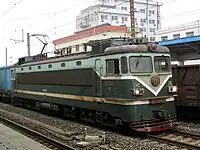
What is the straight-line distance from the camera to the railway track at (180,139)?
9.14m

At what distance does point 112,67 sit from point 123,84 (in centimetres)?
82

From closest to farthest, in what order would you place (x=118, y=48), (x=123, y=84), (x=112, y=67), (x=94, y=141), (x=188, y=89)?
(x=94, y=141)
(x=123, y=84)
(x=118, y=48)
(x=112, y=67)
(x=188, y=89)

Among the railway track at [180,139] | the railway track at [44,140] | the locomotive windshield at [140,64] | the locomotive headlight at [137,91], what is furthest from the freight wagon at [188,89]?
the railway track at [44,140]

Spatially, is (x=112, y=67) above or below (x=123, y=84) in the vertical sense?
above

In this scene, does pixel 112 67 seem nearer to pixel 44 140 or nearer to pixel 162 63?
pixel 162 63

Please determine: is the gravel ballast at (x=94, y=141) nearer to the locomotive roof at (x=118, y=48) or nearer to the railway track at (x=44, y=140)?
the railway track at (x=44, y=140)

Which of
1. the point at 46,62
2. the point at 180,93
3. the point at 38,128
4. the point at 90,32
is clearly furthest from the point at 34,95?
the point at 90,32

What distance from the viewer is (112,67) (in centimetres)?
1129

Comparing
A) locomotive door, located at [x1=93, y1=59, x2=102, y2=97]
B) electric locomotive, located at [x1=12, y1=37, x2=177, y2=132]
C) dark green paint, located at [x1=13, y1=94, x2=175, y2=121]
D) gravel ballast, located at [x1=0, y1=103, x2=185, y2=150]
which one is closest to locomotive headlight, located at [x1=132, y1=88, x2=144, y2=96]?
electric locomotive, located at [x1=12, y1=37, x2=177, y2=132]

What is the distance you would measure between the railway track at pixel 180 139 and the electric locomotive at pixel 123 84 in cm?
33

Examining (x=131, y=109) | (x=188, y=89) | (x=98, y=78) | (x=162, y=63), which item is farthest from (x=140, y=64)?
(x=188, y=89)

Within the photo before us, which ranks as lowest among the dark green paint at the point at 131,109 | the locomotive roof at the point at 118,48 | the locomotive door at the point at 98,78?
the dark green paint at the point at 131,109

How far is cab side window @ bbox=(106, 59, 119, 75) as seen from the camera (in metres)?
11.1

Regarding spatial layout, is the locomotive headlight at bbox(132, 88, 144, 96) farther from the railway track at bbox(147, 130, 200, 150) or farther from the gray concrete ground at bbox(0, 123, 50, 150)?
the gray concrete ground at bbox(0, 123, 50, 150)
